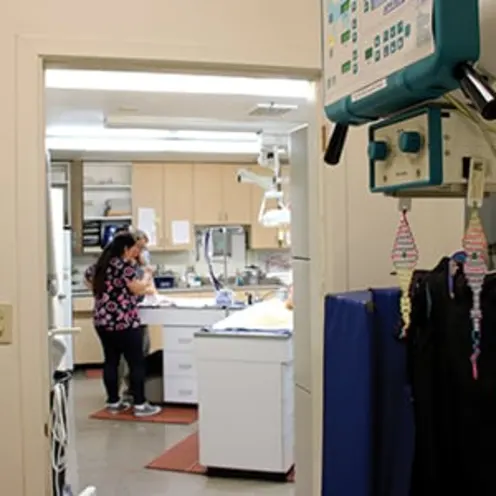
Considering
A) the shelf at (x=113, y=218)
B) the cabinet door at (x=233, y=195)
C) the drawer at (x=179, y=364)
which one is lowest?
the drawer at (x=179, y=364)

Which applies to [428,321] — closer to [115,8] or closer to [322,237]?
[322,237]

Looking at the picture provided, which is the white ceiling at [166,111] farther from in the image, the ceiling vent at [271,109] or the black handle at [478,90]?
the black handle at [478,90]

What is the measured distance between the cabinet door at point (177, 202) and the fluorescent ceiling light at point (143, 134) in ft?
5.41

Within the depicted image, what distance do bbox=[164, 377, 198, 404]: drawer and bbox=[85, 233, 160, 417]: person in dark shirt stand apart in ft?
0.68

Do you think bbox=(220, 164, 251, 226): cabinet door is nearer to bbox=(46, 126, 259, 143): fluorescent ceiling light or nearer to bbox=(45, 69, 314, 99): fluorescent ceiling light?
bbox=(46, 126, 259, 143): fluorescent ceiling light

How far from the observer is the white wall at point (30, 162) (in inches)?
76.8

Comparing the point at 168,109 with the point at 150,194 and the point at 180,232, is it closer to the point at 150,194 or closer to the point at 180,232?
the point at 150,194

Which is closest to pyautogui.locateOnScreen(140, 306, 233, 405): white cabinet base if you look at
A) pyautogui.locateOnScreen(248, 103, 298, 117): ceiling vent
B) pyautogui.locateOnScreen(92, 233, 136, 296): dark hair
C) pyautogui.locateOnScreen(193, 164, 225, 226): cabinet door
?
pyautogui.locateOnScreen(92, 233, 136, 296): dark hair

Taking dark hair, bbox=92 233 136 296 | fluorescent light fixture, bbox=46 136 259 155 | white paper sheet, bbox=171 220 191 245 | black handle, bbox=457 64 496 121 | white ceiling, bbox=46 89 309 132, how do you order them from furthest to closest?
white paper sheet, bbox=171 220 191 245 < fluorescent light fixture, bbox=46 136 259 155 < dark hair, bbox=92 233 136 296 < white ceiling, bbox=46 89 309 132 < black handle, bbox=457 64 496 121

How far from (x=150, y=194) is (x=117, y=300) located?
2599 mm

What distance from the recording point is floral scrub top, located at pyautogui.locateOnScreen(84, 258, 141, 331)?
18.6 ft

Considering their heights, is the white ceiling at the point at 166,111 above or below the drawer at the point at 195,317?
above

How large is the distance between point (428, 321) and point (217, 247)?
7483mm

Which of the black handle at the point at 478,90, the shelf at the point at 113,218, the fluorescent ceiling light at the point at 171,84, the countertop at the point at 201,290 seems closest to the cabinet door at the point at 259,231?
the countertop at the point at 201,290
